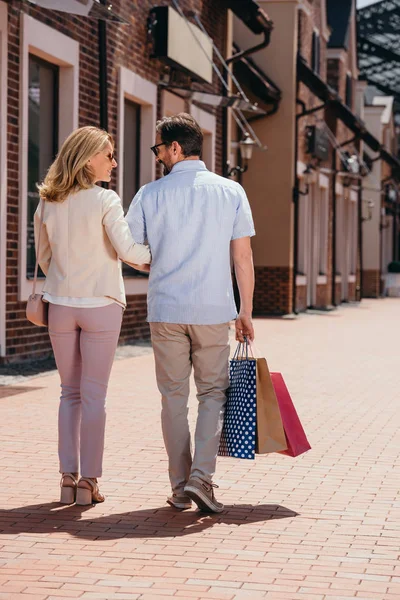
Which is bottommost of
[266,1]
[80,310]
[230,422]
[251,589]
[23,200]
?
[251,589]

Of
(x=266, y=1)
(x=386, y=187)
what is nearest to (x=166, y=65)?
(x=266, y=1)

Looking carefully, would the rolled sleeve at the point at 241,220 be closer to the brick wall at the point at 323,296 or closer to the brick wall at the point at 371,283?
the brick wall at the point at 323,296

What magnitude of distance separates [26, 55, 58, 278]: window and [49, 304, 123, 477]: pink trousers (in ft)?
22.9

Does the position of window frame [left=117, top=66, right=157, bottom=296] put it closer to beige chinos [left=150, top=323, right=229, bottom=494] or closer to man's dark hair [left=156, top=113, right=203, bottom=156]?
man's dark hair [left=156, top=113, right=203, bottom=156]

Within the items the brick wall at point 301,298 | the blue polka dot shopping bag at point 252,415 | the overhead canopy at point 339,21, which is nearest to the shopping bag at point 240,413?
the blue polka dot shopping bag at point 252,415

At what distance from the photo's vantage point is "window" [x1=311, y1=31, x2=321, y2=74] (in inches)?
1208

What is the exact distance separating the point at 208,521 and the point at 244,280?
1.11 metres

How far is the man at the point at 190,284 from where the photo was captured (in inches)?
222

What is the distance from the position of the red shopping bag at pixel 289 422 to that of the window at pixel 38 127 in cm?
717

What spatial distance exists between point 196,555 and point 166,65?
43.1ft

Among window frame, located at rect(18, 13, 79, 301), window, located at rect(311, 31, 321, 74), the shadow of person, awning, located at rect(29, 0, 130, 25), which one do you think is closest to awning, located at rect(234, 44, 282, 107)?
window, located at rect(311, 31, 321, 74)

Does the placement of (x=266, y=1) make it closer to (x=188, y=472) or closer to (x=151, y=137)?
(x=151, y=137)

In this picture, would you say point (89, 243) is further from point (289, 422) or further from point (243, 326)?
point (289, 422)

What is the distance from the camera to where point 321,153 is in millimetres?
29469
